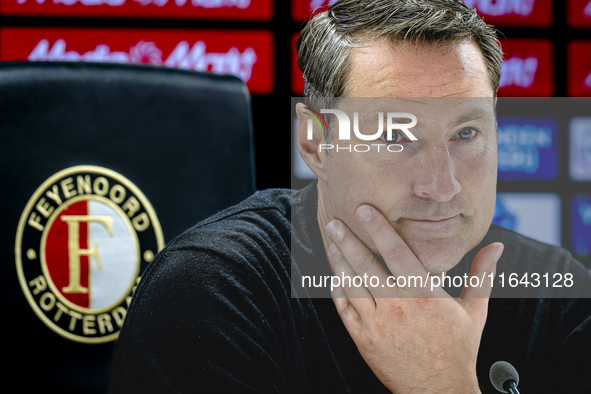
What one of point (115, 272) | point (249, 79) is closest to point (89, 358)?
point (115, 272)

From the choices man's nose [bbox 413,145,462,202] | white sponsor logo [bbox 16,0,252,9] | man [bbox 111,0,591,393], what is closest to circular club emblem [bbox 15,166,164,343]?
man [bbox 111,0,591,393]

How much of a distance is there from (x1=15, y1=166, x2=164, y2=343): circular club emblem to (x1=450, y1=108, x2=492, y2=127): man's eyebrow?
1.90ft

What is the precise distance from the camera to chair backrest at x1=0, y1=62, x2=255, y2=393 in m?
0.91

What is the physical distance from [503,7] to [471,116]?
1434 mm

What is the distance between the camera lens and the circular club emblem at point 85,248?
905 millimetres

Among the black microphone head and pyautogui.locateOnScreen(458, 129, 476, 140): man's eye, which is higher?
pyautogui.locateOnScreen(458, 129, 476, 140): man's eye

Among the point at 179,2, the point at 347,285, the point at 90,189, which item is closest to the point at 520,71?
the point at 179,2

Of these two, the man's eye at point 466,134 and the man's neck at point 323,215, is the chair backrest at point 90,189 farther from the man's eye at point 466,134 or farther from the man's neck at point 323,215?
the man's eye at point 466,134

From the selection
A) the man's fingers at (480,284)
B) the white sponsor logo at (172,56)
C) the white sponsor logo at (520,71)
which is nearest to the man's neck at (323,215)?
the man's fingers at (480,284)

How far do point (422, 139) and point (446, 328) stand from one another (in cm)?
28

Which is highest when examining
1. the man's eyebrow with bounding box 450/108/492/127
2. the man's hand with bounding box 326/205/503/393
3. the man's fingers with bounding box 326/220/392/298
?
the man's eyebrow with bounding box 450/108/492/127

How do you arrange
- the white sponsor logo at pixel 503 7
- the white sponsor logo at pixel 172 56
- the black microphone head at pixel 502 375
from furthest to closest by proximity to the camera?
the white sponsor logo at pixel 503 7, the white sponsor logo at pixel 172 56, the black microphone head at pixel 502 375

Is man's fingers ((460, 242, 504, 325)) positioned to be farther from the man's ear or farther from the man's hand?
→ the man's ear

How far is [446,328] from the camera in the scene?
727 mm
